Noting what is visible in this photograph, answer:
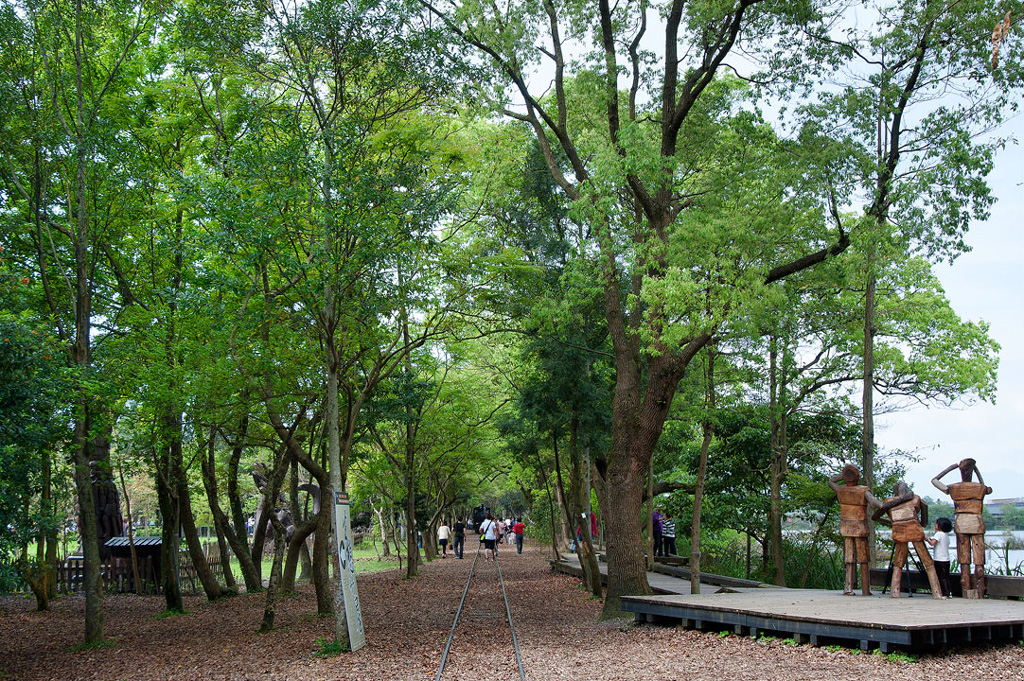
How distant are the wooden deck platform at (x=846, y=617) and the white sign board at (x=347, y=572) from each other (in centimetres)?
422

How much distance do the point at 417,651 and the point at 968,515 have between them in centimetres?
758

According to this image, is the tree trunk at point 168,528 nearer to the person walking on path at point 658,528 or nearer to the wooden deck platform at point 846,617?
the wooden deck platform at point 846,617

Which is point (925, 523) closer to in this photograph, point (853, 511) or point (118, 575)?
point (853, 511)

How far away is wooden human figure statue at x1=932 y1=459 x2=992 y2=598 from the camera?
34.7 ft

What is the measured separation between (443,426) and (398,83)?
1514cm

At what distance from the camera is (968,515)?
34.9ft

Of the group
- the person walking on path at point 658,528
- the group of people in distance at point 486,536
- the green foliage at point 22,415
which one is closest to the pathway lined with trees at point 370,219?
the green foliage at point 22,415

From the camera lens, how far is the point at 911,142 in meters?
12.1

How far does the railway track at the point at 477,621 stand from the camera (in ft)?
35.2

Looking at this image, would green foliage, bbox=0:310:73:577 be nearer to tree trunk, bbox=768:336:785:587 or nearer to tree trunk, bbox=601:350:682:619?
tree trunk, bbox=601:350:682:619

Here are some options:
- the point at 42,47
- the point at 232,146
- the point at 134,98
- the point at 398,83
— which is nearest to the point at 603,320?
the point at 398,83

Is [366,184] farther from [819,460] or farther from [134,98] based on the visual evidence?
[819,460]

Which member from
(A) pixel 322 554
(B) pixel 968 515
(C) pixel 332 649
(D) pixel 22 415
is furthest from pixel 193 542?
(B) pixel 968 515

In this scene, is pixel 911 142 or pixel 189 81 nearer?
pixel 911 142
